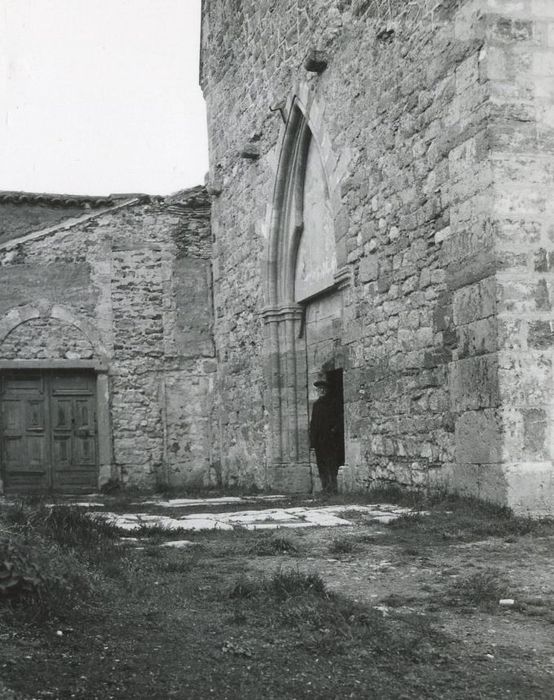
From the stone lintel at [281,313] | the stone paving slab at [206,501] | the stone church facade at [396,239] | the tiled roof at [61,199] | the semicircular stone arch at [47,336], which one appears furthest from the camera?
the tiled roof at [61,199]

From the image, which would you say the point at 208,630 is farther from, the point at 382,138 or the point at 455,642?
the point at 382,138

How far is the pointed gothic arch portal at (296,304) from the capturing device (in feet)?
33.2

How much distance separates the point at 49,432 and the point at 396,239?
717cm

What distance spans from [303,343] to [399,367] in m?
3.00

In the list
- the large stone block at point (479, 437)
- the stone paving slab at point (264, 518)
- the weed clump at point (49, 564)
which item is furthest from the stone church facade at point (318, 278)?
the weed clump at point (49, 564)

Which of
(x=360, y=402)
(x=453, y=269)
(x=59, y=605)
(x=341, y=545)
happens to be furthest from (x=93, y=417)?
(x=59, y=605)

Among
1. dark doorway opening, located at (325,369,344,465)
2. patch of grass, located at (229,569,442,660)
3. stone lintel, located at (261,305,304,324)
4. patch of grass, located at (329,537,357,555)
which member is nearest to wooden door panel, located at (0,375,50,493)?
stone lintel, located at (261,305,304,324)

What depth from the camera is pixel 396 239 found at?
780 centimetres

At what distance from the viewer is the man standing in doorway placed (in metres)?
10.2

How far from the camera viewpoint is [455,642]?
3.20m

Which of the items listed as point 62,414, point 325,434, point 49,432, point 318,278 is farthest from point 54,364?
point 318,278

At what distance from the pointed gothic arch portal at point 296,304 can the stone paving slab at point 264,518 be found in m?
2.84

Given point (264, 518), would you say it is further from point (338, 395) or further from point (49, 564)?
point (338, 395)

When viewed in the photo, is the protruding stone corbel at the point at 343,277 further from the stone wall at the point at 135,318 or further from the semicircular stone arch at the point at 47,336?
the semicircular stone arch at the point at 47,336
